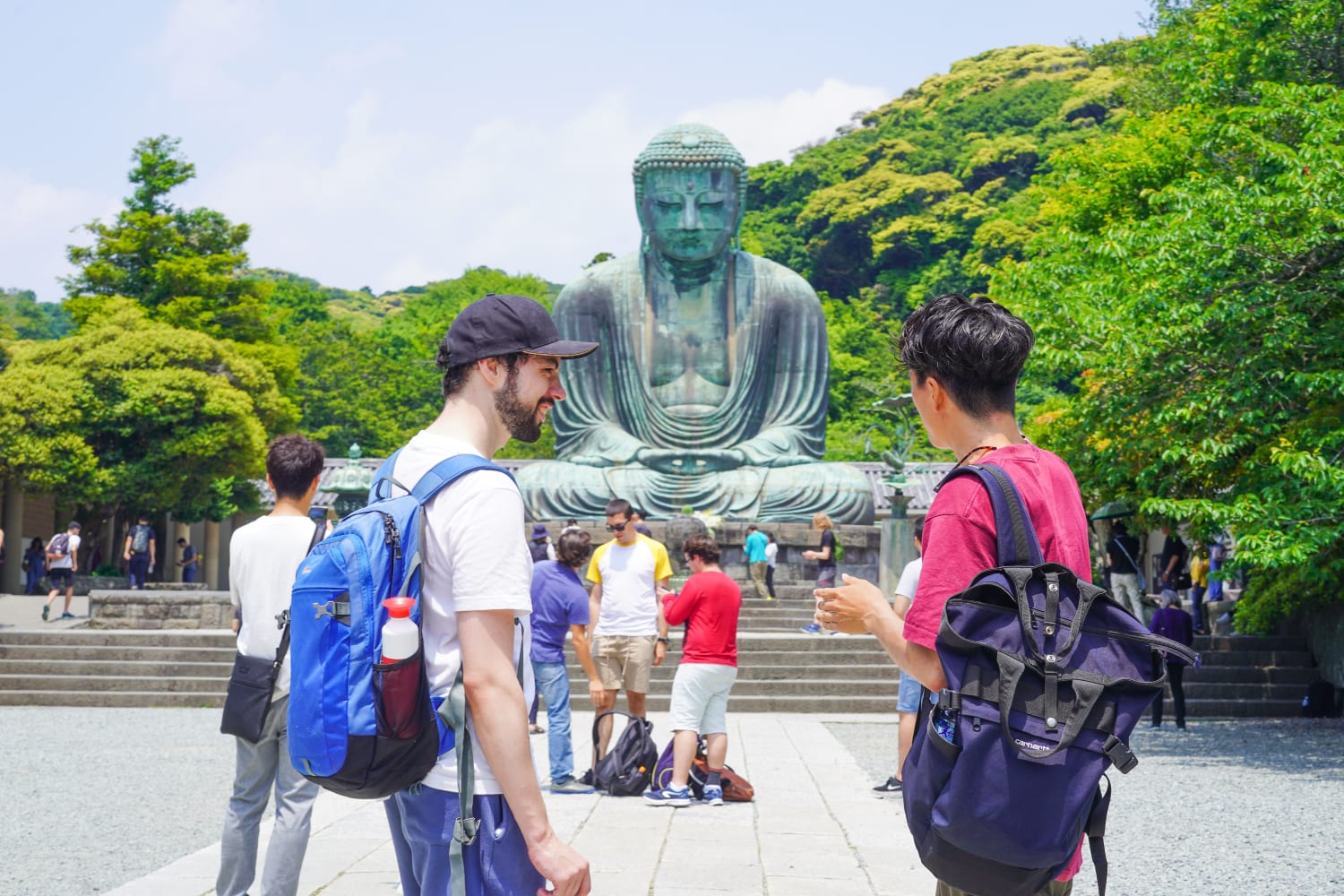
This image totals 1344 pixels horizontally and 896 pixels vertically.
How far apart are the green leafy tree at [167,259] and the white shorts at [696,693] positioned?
24734 mm

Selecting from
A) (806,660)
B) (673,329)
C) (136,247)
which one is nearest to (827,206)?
(136,247)

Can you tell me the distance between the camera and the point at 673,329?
17766 mm

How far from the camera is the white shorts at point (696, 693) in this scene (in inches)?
252

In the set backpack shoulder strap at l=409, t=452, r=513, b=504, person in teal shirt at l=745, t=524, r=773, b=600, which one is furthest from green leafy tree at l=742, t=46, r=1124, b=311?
backpack shoulder strap at l=409, t=452, r=513, b=504

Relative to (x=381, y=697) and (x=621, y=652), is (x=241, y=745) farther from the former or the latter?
(x=621, y=652)

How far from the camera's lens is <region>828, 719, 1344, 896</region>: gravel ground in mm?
5312

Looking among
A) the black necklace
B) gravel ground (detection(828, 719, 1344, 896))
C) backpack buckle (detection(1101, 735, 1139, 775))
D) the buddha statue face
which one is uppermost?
the buddha statue face

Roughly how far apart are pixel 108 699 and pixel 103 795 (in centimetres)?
494

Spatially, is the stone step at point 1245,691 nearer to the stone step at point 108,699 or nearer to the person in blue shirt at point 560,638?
the person in blue shirt at point 560,638

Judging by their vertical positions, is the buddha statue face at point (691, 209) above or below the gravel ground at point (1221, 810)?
above

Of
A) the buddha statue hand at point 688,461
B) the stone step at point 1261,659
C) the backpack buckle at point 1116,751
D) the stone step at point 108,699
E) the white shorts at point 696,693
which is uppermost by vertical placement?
the buddha statue hand at point 688,461

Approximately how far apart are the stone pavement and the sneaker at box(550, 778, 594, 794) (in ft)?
0.55

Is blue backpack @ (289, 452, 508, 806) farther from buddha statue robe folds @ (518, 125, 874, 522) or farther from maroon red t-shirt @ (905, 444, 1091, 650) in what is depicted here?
buddha statue robe folds @ (518, 125, 874, 522)

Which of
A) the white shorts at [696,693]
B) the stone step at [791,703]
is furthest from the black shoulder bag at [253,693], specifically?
the stone step at [791,703]
